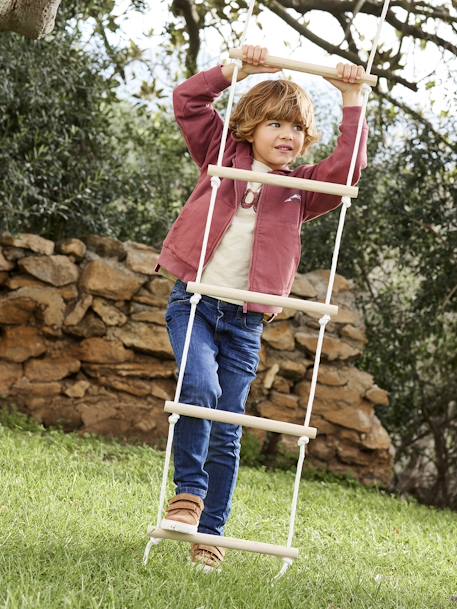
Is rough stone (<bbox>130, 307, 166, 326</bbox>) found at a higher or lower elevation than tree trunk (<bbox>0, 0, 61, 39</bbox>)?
lower

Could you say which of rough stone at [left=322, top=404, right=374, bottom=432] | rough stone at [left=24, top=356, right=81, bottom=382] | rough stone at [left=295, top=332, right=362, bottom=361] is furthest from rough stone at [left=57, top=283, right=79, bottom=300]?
rough stone at [left=322, top=404, right=374, bottom=432]

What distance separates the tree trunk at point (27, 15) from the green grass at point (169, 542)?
2.09 metres

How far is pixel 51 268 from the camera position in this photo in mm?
7215

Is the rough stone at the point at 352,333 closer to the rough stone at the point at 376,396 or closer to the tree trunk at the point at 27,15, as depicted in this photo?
the rough stone at the point at 376,396

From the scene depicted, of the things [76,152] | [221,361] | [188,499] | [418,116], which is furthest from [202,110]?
[418,116]

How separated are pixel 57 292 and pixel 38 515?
3564 mm

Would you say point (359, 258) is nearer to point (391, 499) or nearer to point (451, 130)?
point (451, 130)

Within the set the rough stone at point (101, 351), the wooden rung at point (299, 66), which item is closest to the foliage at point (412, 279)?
the rough stone at point (101, 351)

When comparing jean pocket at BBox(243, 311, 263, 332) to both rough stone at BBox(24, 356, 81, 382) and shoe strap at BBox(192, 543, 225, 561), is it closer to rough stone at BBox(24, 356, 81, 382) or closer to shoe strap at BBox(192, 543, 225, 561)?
shoe strap at BBox(192, 543, 225, 561)

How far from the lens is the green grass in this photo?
9.52ft

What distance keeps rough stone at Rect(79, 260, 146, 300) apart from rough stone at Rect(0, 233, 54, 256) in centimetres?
32

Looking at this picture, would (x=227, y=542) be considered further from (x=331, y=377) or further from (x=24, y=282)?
(x=331, y=377)

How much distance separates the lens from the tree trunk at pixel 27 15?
4.35 metres

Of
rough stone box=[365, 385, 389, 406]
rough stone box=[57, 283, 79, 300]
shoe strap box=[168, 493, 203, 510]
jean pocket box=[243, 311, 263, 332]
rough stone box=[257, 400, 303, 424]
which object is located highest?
jean pocket box=[243, 311, 263, 332]
